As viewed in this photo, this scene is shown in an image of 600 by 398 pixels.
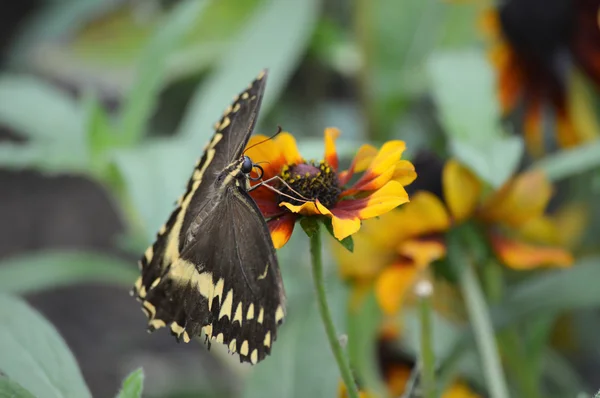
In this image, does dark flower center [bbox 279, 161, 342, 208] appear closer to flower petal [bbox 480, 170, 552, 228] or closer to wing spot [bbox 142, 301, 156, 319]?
wing spot [bbox 142, 301, 156, 319]

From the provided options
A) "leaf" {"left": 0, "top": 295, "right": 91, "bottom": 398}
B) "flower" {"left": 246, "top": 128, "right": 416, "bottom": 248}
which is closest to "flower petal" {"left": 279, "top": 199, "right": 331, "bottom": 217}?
"flower" {"left": 246, "top": 128, "right": 416, "bottom": 248}

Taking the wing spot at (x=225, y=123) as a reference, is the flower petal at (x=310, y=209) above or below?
below

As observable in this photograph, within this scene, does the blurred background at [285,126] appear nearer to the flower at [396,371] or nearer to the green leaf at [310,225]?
the flower at [396,371]

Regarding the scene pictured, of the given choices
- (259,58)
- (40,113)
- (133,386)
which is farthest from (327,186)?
(40,113)

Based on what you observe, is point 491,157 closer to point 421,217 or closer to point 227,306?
point 421,217

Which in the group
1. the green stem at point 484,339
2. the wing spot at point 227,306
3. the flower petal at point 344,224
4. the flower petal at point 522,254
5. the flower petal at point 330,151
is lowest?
the green stem at point 484,339

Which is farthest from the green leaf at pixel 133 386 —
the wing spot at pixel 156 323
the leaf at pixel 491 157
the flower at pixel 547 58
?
the flower at pixel 547 58
